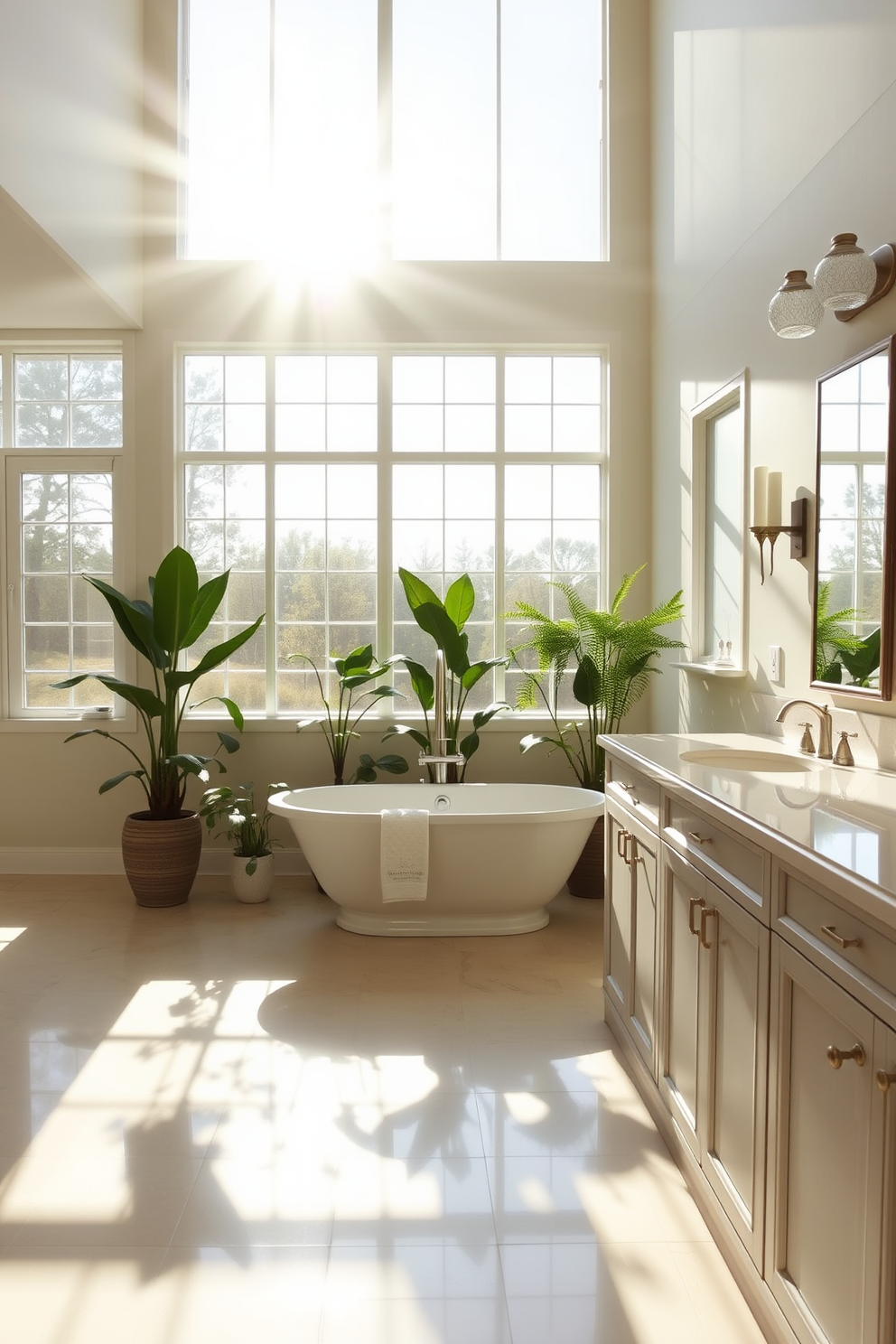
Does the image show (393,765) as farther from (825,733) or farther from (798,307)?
(798,307)

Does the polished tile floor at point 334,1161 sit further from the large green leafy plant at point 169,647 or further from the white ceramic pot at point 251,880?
the large green leafy plant at point 169,647

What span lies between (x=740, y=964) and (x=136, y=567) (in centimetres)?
407

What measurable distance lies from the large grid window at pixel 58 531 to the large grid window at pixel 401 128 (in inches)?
38.2

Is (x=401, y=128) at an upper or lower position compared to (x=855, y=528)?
upper

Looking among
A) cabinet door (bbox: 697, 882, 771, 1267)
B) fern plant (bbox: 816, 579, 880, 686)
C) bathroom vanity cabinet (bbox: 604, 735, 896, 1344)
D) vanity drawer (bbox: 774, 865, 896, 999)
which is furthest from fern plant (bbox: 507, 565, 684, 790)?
vanity drawer (bbox: 774, 865, 896, 999)

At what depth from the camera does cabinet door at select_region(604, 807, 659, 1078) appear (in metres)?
2.50

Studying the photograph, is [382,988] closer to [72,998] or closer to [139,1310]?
[72,998]

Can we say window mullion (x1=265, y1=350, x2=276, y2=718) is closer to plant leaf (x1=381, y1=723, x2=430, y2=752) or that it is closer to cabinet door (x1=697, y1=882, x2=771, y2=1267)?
plant leaf (x1=381, y1=723, x2=430, y2=752)

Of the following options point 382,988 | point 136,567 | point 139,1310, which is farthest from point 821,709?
point 136,567

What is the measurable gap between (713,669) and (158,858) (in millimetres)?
2627

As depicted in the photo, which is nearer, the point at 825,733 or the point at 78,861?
the point at 825,733

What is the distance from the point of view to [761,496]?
3.02 m

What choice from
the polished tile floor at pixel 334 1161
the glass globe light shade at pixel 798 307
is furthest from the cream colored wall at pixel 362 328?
the glass globe light shade at pixel 798 307

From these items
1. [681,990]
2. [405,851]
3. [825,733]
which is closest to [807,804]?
[681,990]
